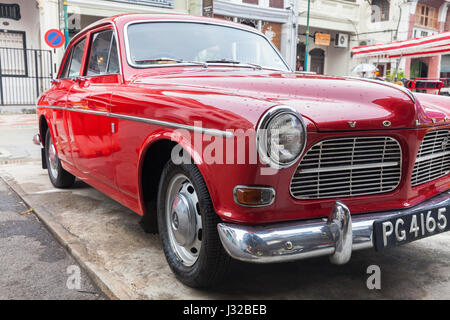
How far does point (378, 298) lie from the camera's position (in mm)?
2449

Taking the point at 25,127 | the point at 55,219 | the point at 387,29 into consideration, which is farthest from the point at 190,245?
the point at 387,29

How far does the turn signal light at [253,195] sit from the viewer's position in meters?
2.05

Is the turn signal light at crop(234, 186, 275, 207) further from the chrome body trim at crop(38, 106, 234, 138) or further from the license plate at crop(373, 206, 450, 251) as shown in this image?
the license plate at crop(373, 206, 450, 251)

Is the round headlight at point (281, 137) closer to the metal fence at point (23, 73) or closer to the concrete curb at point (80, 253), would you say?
the concrete curb at point (80, 253)

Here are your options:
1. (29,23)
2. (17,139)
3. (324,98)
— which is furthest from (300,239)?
(29,23)

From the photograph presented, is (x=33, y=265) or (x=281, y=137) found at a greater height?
(x=281, y=137)

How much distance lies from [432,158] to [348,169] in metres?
0.79

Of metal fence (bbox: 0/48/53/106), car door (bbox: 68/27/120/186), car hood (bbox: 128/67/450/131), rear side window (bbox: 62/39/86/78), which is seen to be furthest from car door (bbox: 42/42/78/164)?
metal fence (bbox: 0/48/53/106)

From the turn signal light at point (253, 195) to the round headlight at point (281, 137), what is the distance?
0.13 metres

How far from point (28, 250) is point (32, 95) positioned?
13.9 meters

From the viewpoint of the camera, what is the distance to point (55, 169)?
5043 millimetres

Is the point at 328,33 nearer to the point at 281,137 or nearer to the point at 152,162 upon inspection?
the point at 152,162

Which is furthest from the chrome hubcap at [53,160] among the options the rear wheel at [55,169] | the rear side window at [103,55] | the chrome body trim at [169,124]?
the chrome body trim at [169,124]
